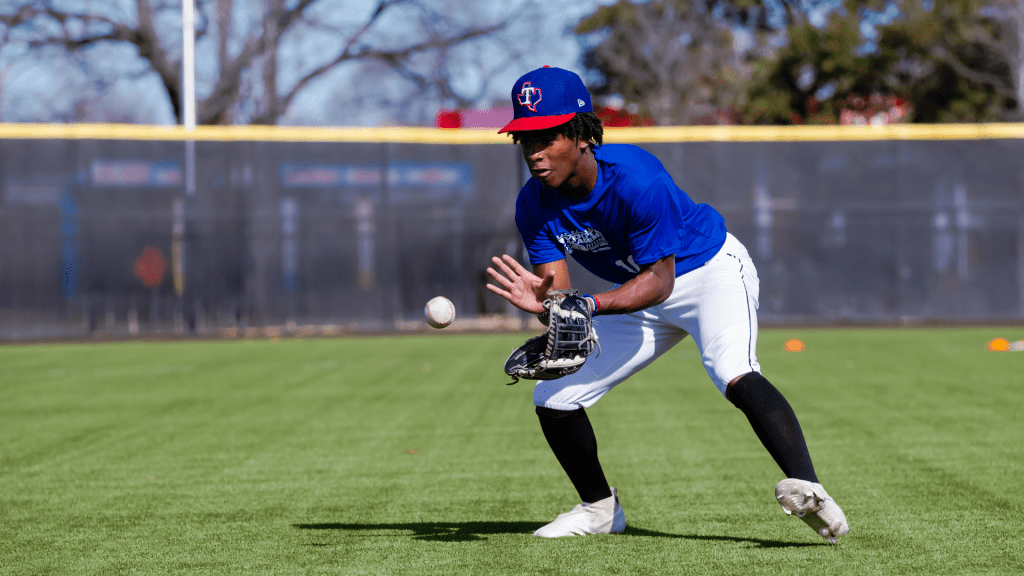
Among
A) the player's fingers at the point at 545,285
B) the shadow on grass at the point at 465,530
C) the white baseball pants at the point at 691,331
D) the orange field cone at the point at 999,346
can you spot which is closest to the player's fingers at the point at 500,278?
the player's fingers at the point at 545,285

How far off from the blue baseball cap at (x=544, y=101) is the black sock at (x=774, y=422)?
47.1 inches

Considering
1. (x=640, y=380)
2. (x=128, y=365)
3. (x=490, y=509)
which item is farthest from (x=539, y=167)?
(x=128, y=365)

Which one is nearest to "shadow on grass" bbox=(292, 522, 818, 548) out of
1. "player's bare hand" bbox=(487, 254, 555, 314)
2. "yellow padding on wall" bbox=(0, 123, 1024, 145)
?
"player's bare hand" bbox=(487, 254, 555, 314)

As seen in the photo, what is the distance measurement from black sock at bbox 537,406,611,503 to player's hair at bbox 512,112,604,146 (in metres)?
1.16

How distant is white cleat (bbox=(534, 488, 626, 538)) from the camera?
14.4 feet

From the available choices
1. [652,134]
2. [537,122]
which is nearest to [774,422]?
[537,122]

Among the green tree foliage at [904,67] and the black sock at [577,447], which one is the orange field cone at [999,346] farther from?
the green tree foliage at [904,67]

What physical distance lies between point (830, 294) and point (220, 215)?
1050 cm

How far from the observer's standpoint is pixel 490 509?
507cm

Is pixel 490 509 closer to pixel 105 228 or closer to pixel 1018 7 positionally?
pixel 105 228

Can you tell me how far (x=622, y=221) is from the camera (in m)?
3.94

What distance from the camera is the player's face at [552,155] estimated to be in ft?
12.6

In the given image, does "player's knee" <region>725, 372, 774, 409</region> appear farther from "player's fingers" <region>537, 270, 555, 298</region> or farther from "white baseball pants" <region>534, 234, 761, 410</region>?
"player's fingers" <region>537, 270, 555, 298</region>

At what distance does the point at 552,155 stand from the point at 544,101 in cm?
19
